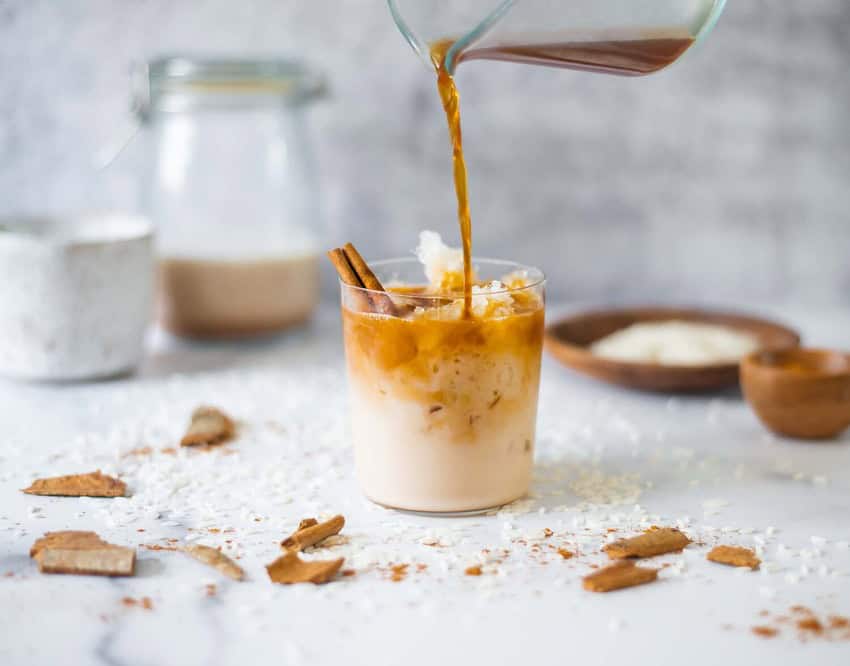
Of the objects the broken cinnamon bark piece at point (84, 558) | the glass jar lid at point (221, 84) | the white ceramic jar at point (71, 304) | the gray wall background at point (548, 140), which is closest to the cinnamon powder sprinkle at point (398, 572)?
the broken cinnamon bark piece at point (84, 558)

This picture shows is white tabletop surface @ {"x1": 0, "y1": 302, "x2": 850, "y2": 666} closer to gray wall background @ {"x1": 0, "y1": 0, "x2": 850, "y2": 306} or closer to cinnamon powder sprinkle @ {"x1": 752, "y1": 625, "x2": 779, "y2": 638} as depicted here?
cinnamon powder sprinkle @ {"x1": 752, "y1": 625, "x2": 779, "y2": 638}

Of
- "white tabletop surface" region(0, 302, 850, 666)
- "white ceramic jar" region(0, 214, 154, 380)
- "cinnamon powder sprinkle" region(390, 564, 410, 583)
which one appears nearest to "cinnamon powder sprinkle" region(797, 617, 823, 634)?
"white tabletop surface" region(0, 302, 850, 666)

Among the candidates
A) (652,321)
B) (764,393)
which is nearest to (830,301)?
(652,321)

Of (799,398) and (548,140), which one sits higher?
(548,140)

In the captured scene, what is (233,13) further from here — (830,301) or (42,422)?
(830,301)

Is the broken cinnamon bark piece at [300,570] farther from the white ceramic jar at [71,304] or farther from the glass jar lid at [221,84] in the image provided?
the glass jar lid at [221,84]

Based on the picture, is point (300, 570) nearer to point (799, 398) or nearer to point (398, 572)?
point (398, 572)

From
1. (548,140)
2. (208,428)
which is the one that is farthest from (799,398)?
(548,140)
